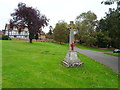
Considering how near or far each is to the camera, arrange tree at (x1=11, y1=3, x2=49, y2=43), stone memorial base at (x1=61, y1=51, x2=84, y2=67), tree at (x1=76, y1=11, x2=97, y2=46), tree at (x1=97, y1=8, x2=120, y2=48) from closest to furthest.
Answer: stone memorial base at (x1=61, y1=51, x2=84, y2=67)
tree at (x1=97, y1=8, x2=120, y2=48)
tree at (x1=11, y1=3, x2=49, y2=43)
tree at (x1=76, y1=11, x2=97, y2=46)

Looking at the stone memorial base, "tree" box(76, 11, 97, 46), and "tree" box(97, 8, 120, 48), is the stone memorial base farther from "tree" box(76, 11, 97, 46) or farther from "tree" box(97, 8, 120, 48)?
"tree" box(76, 11, 97, 46)

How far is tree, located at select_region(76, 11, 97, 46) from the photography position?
42.7 meters

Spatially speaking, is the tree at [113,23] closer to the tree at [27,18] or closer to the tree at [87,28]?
the tree at [87,28]

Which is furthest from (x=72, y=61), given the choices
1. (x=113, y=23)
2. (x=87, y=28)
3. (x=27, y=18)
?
(x=87, y=28)

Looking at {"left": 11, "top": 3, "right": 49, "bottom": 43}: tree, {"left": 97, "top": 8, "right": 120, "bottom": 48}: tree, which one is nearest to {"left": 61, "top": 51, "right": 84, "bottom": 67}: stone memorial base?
{"left": 97, "top": 8, "right": 120, "bottom": 48}: tree

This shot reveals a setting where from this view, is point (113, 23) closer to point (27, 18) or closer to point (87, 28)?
point (27, 18)

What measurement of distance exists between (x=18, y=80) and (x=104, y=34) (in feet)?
144

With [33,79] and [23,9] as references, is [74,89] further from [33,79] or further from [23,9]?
[23,9]

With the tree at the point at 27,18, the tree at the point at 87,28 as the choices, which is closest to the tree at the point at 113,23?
the tree at the point at 87,28

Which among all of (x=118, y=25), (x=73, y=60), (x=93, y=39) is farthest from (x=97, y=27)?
(x=73, y=60)

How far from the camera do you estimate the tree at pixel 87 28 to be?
140 ft

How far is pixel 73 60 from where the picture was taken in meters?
8.54

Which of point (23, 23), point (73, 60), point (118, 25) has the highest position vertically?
point (23, 23)

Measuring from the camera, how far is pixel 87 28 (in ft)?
148
